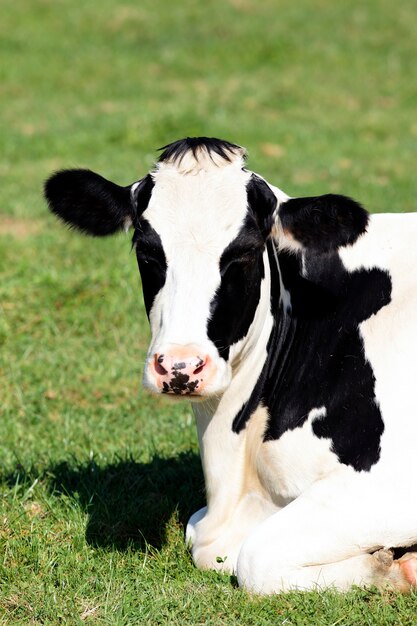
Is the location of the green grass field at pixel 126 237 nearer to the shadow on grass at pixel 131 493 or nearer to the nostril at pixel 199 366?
the shadow on grass at pixel 131 493

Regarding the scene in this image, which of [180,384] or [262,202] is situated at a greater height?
[262,202]

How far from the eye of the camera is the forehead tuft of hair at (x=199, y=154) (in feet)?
14.7

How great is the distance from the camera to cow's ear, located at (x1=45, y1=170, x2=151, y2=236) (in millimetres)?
4719

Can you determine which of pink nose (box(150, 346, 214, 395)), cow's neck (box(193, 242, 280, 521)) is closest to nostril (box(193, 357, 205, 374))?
pink nose (box(150, 346, 214, 395))

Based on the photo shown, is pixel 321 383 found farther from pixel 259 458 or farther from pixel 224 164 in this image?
pixel 224 164

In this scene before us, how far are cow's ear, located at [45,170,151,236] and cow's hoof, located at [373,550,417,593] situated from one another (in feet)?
5.80

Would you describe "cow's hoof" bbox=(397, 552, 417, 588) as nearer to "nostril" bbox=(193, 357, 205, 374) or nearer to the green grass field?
the green grass field

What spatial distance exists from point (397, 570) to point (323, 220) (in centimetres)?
148

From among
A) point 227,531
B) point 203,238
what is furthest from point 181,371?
point 227,531

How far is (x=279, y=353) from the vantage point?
4.81 meters

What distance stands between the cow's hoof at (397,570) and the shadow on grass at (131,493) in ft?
3.72

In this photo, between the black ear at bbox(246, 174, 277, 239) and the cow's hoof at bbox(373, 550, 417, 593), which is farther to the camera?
the black ear at bbox(246, 174, 277, 239)

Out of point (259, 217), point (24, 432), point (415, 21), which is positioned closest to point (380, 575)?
point (259, 217)

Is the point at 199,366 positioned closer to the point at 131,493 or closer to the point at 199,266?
the point at 199,266
